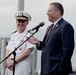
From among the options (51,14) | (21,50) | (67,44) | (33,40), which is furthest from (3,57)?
(67,44)

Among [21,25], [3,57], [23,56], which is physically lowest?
[23,56]

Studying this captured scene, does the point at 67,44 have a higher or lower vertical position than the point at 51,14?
lower

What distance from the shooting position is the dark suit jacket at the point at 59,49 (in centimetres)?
370

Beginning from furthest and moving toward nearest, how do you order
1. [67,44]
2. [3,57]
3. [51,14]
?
[3,57]
[51,14]
[67,44]

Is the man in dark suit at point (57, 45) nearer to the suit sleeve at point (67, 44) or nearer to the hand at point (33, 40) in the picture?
the suit sleeve at point (67, 44)

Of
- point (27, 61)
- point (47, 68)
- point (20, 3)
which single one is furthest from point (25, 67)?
point (20, 3)

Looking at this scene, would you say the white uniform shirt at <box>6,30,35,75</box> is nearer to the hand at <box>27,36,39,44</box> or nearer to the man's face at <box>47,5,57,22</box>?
the hand at <box>27,36,39,44</box>

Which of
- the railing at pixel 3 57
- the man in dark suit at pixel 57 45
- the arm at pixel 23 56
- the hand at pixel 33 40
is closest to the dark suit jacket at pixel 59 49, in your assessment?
the man in dark suit at pixel 57 45

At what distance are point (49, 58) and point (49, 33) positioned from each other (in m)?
0.30

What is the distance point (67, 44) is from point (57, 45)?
0.46 ft

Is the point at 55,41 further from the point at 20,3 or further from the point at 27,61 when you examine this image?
the point at 20,3

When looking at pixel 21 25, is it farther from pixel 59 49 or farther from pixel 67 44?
pixel 67 44

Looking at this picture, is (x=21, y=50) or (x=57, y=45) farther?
(x=21, y=50)

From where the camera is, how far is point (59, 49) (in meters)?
3.81
